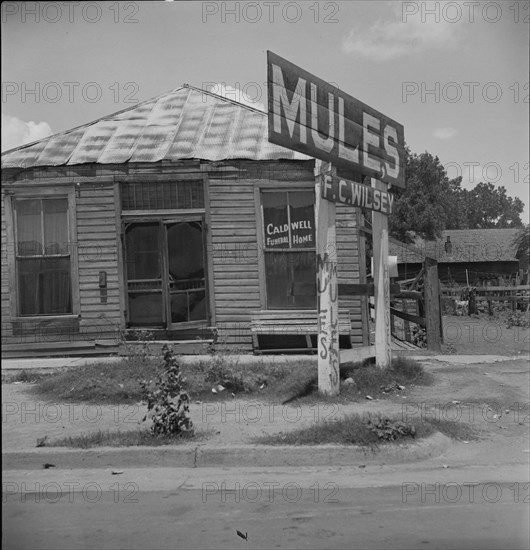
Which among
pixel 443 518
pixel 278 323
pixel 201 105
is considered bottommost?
pixel 443 518

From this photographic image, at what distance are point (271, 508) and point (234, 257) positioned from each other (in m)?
6.15

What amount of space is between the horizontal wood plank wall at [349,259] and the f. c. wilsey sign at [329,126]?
165 centimetres

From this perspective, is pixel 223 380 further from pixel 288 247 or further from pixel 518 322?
pixel 518 322

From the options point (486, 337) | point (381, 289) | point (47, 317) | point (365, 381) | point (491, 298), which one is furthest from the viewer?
point (491, 298)

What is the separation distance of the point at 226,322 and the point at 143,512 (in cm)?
597

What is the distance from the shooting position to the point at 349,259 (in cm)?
1022

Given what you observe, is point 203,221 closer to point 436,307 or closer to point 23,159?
point 23,159

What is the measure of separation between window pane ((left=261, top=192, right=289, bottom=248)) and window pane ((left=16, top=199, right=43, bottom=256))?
148 inches

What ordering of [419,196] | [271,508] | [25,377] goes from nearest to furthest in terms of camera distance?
[271,508] < [25,377] < [419,196]

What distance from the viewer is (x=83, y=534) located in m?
4.00

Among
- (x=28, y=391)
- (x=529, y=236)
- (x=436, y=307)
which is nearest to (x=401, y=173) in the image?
(x=436, y=307)

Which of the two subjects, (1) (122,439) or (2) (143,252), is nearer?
(1) (122,439)

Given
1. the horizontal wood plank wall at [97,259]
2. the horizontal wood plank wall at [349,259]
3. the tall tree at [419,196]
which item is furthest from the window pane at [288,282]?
the tall tree at [419,196]

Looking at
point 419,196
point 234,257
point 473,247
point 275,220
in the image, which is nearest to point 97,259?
point 234,257
